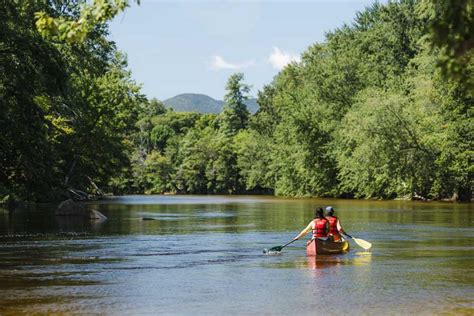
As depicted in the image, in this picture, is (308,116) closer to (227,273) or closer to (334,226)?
(334,226)

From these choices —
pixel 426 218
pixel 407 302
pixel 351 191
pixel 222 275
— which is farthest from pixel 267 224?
pixel 351 191

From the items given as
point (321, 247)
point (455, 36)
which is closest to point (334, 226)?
point (321, 247)

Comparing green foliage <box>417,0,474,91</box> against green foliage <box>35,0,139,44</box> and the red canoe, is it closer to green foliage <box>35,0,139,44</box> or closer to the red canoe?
green foliage <box>35,0,139,44</box>

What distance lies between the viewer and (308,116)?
90.1m

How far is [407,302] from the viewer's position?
48.2 ft

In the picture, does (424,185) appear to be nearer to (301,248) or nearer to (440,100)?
(440,100)

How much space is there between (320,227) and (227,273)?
221 inches

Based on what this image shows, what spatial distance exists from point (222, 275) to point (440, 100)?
5135 centimetres

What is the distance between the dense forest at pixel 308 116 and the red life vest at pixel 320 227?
31.0 feet

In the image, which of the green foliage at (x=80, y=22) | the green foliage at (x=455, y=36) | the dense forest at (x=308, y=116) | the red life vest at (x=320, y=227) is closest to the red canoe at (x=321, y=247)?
the red life vest at (x=320, y=227)

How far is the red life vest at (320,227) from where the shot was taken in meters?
24.1

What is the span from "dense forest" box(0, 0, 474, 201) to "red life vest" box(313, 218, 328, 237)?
945cm

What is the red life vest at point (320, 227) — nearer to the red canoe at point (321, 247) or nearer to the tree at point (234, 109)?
the red canoe at point (321, 247)

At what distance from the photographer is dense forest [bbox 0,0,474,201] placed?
30297mm
